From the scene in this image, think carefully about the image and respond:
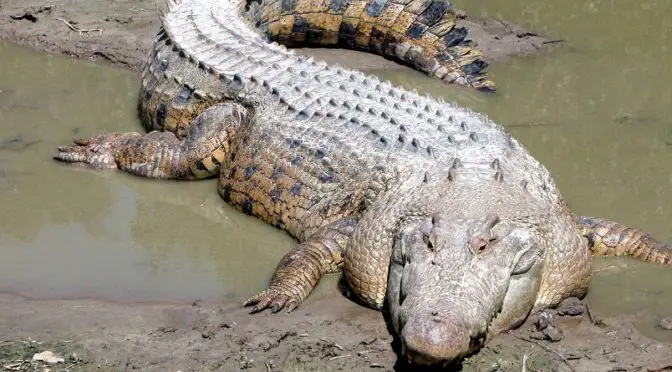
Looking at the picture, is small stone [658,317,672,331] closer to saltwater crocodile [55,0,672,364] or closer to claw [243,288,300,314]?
saltwater crocodile [55,0,672,364]

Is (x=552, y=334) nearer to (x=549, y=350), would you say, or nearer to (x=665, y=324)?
(x=549, y=350)

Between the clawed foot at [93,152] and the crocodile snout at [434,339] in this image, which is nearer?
the crocodile snout at [434,339]

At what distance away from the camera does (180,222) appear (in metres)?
6.18

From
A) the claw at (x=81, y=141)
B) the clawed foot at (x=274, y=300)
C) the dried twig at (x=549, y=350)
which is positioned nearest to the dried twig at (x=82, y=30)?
the claw at (x=81, y=141)

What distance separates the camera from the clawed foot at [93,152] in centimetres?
681

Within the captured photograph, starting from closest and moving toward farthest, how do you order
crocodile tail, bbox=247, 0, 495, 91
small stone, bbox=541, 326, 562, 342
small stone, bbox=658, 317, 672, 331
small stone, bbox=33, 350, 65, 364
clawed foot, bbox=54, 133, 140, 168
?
small stone, bbox=33, 350, 65, 364
small stone, bbox=541, 326, 562, 342
small stone, bbox=658, 317, 672, 331
clawed foot, bbox=54, 133, 140, 168
crocodile tail, bbox=247, 0, 495, 91

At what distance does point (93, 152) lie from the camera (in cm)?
685

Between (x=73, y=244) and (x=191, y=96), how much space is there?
1.47m

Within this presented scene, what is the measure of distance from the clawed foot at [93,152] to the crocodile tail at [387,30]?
1931 mm

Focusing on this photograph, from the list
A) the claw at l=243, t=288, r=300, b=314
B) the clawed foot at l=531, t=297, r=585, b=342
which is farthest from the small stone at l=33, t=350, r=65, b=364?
the clawed foot at l=531, t=297, r=585, b=342

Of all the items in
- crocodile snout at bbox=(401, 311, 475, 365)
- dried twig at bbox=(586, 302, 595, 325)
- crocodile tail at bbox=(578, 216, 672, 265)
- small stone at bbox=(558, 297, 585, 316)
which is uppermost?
crocodile snout at bbox=(401, 311, 475, 365)

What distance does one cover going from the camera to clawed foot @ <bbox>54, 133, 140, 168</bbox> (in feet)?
22.4

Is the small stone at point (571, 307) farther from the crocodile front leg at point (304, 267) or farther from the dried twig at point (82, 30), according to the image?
the dried twig at point (82, 30)

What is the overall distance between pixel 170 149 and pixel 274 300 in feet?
6.41
